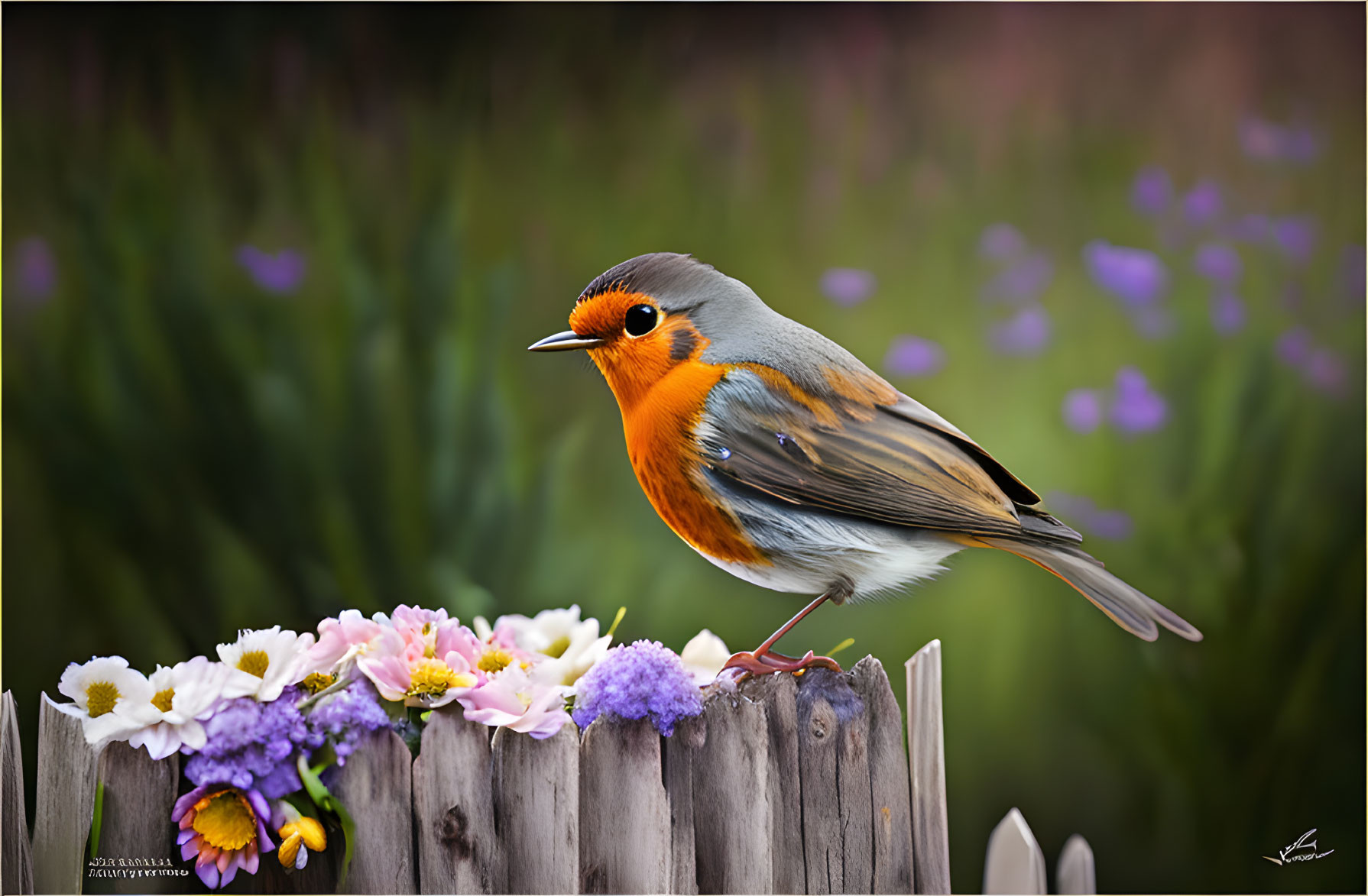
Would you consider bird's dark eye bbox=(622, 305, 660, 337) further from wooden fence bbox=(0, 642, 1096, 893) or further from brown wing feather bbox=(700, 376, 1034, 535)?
wooden fence bbox=(0, 642, 1096, 893)

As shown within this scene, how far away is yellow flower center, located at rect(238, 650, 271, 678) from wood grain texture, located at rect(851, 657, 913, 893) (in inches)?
40.8

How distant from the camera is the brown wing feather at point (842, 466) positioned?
1.74m

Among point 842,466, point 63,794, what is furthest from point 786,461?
point 63,794

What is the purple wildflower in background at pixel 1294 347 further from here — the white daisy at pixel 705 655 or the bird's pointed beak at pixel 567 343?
the bird's pointed beak at pixel 567 343

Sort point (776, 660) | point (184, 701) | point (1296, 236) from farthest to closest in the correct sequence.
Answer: point (1296, 236) < point (776, 660) < point (184, 701)

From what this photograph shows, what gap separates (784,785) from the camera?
1.71 meters

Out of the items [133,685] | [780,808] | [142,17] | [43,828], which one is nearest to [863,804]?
[780,808]

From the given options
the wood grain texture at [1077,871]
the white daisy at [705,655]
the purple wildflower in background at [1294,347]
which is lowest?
the wood grain texture at [1077,871]

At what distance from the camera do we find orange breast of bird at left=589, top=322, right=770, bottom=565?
1.78m

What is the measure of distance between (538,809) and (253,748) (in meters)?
0.48

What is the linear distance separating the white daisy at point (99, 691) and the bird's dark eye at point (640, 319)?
1.04 meters

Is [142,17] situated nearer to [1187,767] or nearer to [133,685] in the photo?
[133,685]

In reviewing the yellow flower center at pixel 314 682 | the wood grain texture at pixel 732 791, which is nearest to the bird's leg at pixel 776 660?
the wood grain texture at pixel 732 791

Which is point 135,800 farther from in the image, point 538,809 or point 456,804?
point 538,809
